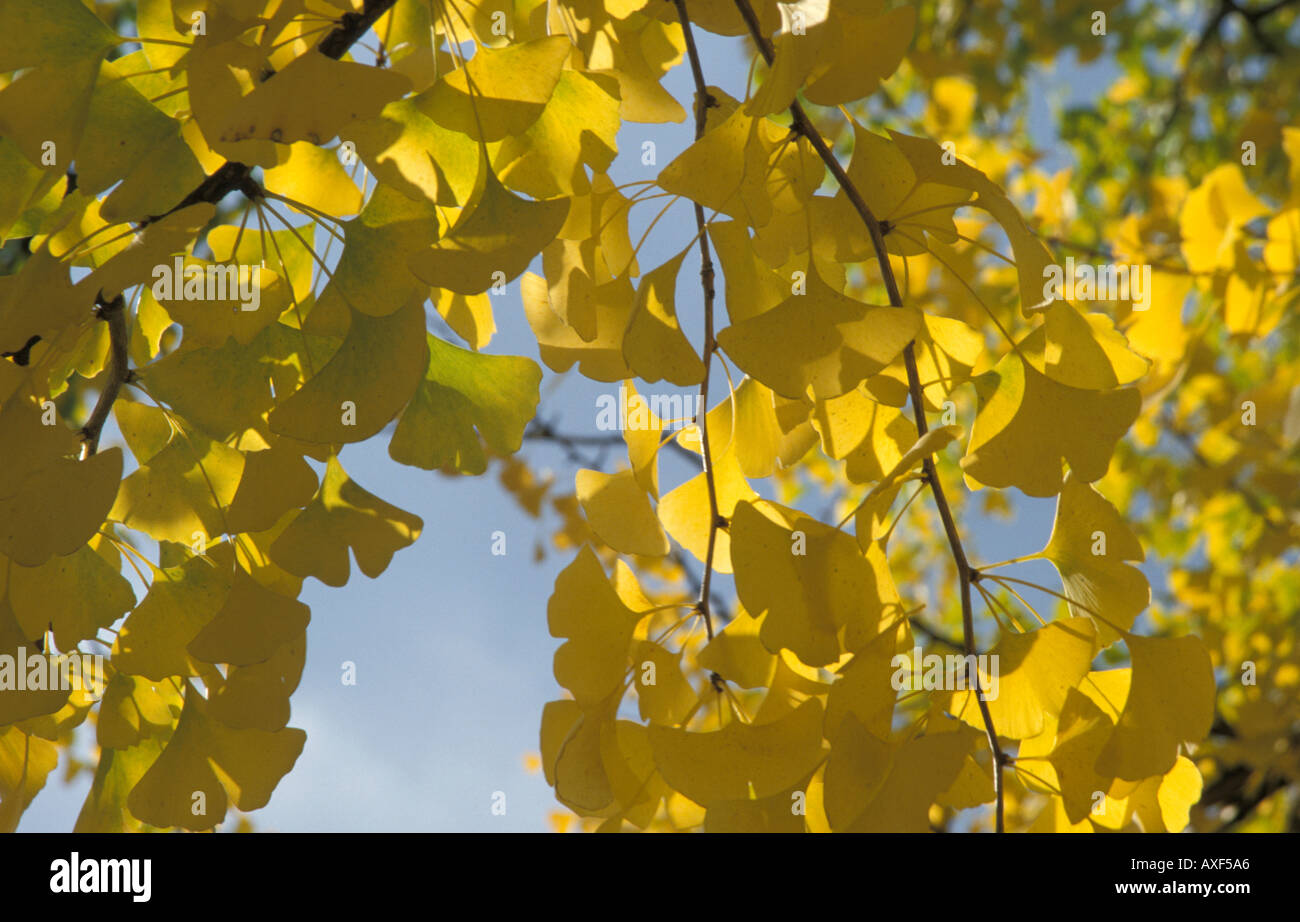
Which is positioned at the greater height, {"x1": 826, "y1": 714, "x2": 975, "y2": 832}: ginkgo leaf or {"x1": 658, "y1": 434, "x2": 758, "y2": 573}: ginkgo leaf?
{"x1": 658, "y1": 434, "x2": 758, "y2": 573}: ginkgo leaf

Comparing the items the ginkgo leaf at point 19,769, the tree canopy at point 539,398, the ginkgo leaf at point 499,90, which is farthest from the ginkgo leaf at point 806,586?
the ginkgo leaf at point 19,769

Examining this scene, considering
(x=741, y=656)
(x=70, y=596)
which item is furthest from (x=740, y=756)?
(x=70, y=596)

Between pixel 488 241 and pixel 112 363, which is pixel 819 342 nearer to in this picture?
pixel 488 241

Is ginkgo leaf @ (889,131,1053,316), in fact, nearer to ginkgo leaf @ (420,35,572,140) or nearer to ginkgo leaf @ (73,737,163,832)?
ginkgo leaf @ (420,35,572,140)

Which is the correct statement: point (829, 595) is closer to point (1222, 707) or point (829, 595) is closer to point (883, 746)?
point (883, 746)

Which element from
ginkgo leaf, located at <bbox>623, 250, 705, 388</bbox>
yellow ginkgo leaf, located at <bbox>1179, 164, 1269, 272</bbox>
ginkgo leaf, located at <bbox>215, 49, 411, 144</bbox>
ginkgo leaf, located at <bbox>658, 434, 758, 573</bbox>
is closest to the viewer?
ginkgo leaf, located at <bbox>215, 49, 411, 144</bbox>

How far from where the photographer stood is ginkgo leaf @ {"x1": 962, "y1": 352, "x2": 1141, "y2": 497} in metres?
0.48

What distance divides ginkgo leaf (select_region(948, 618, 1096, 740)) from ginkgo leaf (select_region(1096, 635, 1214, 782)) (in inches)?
1.3

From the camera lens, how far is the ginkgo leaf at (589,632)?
1.70ft

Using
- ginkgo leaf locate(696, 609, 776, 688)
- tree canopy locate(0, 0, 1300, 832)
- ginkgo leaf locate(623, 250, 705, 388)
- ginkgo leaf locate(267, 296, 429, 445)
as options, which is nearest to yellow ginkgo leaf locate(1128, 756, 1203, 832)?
tree canopy locate(0, 0, 1300, 832)

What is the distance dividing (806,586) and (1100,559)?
7.6 inches

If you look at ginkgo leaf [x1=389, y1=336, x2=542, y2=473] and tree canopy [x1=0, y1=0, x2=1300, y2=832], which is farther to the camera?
ginkgo leaf [x1=389, y1=336, x2=542, y2=473]

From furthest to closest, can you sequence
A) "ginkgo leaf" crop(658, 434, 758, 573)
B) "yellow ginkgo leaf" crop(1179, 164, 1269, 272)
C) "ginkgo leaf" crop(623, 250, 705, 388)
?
1. "yellow ginkgo leaf" crop(1179, 164, 1269, 272)
2. "ginkgo leaf" crop(658, 434, 758, 573)
3. "ginkgo leaf" crop(623, 250, 705, 388)

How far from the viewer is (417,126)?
47 cm
